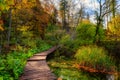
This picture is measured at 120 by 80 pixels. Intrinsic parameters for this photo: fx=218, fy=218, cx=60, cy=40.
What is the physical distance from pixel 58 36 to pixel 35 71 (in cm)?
→ 2004

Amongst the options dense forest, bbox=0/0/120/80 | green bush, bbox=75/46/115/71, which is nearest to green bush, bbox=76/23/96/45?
dense forest, bbox=0/0/120/80

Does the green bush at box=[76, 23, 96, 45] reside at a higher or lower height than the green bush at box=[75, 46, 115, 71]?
higher

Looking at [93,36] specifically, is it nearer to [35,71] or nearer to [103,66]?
[103,66]

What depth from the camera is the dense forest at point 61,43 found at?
1147cm

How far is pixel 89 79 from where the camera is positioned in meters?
10.8

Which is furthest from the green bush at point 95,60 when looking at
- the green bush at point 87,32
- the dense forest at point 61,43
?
the green bush at point 87,32

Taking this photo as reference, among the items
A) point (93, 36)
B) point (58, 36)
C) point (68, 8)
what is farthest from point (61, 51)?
point (68, 8)

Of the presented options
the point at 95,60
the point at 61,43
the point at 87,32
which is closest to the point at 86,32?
the point at 87,32

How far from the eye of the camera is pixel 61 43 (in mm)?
22766

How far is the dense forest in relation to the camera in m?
11.5

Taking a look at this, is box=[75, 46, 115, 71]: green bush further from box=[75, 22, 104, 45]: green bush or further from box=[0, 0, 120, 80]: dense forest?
box=[75, 22, 104, 45]: green bush

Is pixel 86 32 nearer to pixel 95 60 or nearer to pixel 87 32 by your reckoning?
pixel 87 32

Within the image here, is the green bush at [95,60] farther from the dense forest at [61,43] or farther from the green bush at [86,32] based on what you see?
the green bush at [86,32]

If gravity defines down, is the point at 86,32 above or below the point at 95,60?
above
